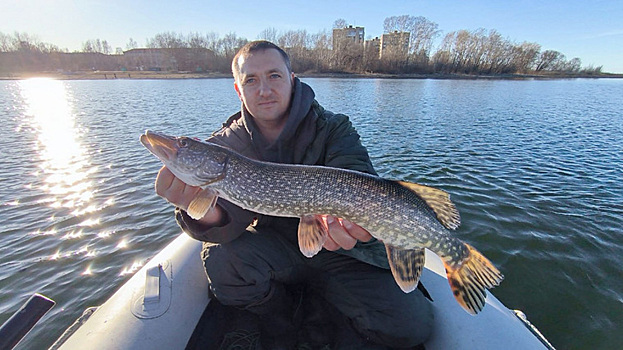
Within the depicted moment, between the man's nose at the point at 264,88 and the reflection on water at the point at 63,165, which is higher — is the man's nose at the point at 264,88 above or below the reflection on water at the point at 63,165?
above

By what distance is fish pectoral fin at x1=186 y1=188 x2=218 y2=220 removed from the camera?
6.42 feet

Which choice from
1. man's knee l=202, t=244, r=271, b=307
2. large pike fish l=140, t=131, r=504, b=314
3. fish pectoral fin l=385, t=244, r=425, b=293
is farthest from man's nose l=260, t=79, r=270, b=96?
fish pectoral fin l=385, t=244, r=425, b=293

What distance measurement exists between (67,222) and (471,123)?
13671 millimetres

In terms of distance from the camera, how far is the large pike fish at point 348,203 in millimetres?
1848

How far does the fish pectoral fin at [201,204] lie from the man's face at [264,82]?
768 millimetres

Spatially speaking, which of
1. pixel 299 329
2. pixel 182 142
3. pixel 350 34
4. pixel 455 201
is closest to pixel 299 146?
pixel 182 142

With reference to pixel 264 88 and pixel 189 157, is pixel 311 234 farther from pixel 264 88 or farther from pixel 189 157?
pixel 264 88

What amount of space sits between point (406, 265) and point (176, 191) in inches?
63.1

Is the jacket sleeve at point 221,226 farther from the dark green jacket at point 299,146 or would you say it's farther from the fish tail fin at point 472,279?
the fish tail fin at point 472,279

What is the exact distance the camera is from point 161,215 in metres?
5.32

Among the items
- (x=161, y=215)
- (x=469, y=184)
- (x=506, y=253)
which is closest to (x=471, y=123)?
(x=469, y=184)

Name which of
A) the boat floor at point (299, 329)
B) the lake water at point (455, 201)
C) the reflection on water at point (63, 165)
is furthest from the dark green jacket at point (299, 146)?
the reflection on water at point (63, 165)

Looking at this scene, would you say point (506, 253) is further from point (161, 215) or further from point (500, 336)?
point (161, 215)

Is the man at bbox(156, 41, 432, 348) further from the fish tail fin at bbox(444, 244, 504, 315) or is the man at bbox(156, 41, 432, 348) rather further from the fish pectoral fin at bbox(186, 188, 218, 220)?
the fish tail fin at bbox(444, 244, 504, 315)
